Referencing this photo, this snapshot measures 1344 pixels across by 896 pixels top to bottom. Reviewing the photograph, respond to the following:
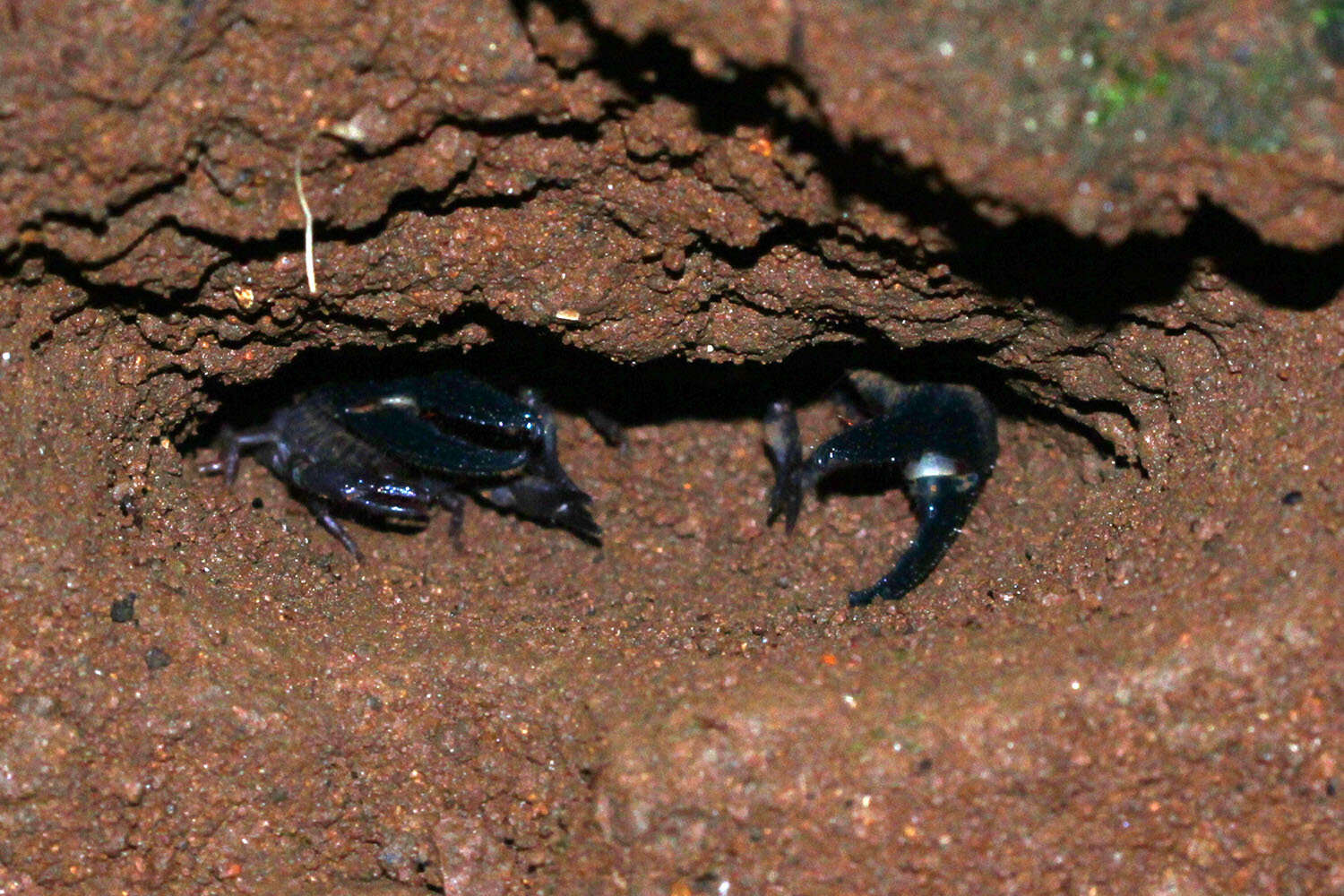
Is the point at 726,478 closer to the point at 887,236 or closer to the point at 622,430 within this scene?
the point at 622,430

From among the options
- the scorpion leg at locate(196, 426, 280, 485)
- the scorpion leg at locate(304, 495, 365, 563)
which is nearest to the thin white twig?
the scorpion leg at locate(304, 495, 365, 563)

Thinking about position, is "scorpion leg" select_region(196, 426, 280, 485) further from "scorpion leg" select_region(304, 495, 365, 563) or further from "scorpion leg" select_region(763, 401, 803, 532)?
"scorpion leg" select_region(763, 401, 803, 532)

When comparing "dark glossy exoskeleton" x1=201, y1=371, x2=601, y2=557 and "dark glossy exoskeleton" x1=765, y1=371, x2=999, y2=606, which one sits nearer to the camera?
"dark glossy exoskeleton" x1=765, y1=371, x2=999, y2=606

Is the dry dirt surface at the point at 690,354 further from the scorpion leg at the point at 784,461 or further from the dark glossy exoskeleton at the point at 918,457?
the scorpion leg at the point at 784,461

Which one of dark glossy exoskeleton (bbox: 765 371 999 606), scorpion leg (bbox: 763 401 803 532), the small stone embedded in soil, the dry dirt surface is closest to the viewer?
the dry dirt surface

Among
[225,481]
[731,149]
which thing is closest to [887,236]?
[731,149]

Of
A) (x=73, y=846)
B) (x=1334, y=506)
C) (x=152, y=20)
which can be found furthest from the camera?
(x=73, y=846)

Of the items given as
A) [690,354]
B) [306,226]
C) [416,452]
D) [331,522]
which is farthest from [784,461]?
[306,226]

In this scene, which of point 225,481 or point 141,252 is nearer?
point 141,252
